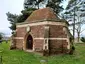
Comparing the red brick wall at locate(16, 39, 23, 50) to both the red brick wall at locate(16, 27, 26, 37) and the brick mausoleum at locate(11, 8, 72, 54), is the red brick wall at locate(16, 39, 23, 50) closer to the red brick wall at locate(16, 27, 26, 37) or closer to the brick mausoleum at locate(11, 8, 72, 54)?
the red brick wall at locate(16, 27, 26, 37)

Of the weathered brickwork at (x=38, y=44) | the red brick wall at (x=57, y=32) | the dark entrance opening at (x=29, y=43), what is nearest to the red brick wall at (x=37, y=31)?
the weathered brickwork at (x=38, y=44)

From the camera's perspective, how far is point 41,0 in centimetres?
5794

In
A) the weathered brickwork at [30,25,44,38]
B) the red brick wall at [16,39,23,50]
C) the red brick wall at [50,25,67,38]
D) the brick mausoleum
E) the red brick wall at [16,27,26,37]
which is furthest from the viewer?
the red brick wall at [16,39,23,50]

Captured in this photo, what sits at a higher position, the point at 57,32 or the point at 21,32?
the point at 21,32

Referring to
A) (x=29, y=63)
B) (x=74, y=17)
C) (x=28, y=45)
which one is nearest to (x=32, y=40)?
(x=28, y=45)

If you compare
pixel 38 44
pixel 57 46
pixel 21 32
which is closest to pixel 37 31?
pixel 38 44

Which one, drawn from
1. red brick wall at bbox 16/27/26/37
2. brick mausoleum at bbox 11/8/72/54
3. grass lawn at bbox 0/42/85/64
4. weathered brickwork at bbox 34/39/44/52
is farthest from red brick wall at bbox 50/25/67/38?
red brick wall at bbox 16/27/26/37

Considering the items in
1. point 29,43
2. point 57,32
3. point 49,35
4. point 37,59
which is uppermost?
Result: point 57,32

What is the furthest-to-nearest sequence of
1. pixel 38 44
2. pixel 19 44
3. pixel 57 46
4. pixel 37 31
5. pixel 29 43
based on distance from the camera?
1. pixel 19 44
2. pixel 29 43
3. pixel 37 31
4. pixel 38 44
5. pixel 57 46

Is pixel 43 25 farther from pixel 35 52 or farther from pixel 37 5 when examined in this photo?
pixel 37 5

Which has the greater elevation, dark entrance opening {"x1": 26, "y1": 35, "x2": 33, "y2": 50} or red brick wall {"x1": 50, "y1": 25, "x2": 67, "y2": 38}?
red brick wall {"x1": 50, "y1": 25, "x2": 67, "y2": 38}

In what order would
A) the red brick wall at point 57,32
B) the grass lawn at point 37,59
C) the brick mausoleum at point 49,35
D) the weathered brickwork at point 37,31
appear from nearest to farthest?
the grass lawn at point 37,59, the brick mausoleum at point 49,35, the red brick wall at point 57,32, the weathered brickwork at point 37,31

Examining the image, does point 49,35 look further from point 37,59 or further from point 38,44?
point 37,59

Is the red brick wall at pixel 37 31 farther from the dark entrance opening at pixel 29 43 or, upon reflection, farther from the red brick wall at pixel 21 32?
the red brick wall at pixel 21 32
